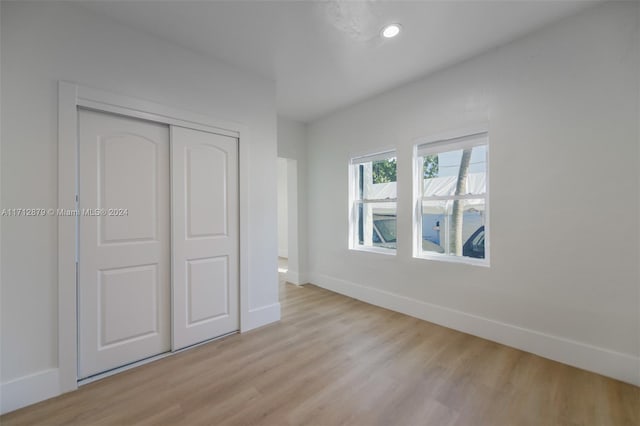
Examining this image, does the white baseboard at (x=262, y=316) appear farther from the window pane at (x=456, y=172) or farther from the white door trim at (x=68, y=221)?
the window pane at (x=456, y=172)

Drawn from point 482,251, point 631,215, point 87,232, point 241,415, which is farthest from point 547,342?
point 87,232

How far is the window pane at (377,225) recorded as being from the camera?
144 inches

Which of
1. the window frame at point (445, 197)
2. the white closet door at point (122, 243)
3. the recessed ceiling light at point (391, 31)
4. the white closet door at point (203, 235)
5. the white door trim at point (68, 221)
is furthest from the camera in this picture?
the window frame at point (445, 197)

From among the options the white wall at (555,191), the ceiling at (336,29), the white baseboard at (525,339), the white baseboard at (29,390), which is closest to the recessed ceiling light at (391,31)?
the ceiling at (336,29)

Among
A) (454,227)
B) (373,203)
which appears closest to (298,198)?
(373,203)

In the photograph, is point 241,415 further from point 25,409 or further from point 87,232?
point 87,232

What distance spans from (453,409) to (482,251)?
1633 millimetres

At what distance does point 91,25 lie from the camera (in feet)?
6.61

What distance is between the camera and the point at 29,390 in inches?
68.4

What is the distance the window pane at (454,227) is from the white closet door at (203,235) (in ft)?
7.55

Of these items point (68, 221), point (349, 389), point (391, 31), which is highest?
point (391, 31)

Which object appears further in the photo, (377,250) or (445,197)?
(377,250)

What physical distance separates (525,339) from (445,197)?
5.06ft

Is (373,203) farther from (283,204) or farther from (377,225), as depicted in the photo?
(283,204)
